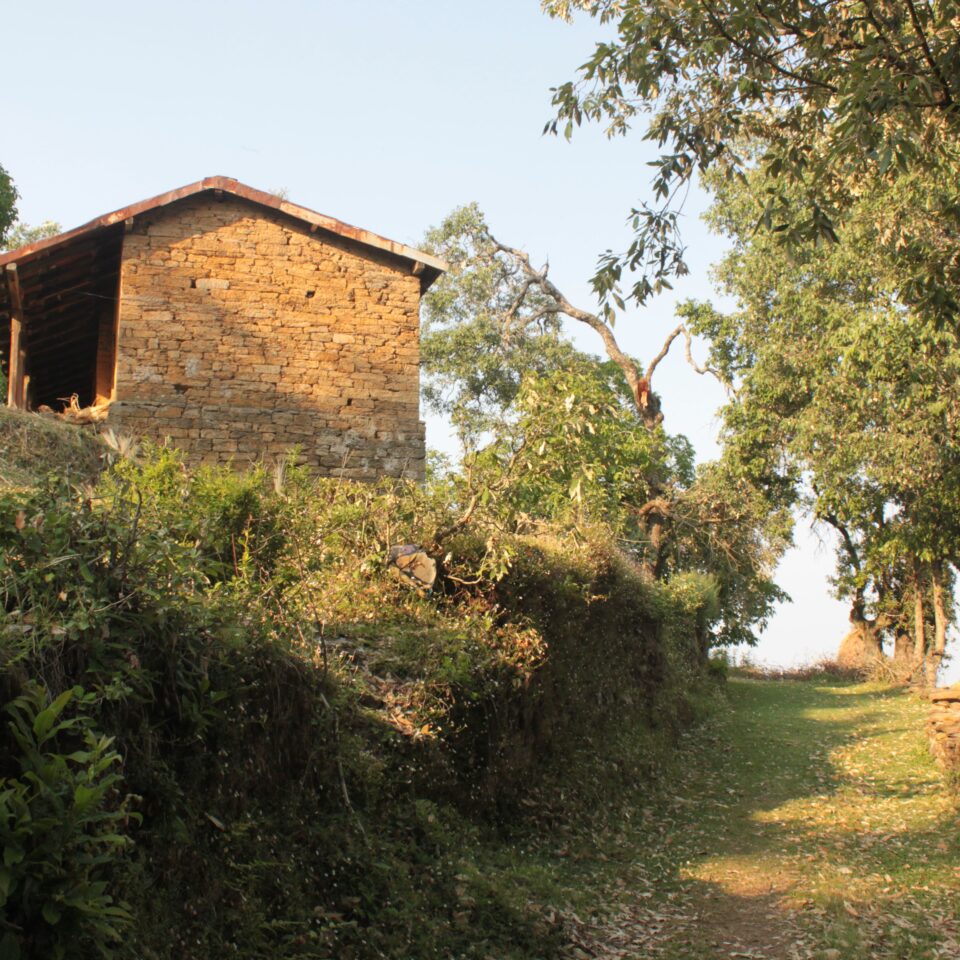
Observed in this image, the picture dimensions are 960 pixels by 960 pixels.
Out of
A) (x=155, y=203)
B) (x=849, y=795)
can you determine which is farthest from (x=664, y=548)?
(x=155, y=203)

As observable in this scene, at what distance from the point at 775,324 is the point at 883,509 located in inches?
220

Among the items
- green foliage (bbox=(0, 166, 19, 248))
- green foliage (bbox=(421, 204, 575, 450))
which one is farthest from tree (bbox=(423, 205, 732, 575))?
green foliage (bbox=(0, 166, 19, 248))

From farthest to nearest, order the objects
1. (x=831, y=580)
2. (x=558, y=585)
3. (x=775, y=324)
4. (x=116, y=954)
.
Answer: (x=831, y=580) < (x=775, y=324) < (x=558, y=585) < (x=116, y=954)

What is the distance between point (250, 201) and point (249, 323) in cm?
194

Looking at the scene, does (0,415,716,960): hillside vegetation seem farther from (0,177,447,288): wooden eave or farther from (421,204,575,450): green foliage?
(421,204,575,450): green foliage

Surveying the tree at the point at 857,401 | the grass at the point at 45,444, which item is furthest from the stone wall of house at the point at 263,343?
the tree at the point at 857,401

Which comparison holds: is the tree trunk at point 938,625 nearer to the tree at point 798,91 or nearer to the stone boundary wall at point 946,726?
the stone boundary wall at point 946,726

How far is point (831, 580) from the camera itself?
31.3 metres

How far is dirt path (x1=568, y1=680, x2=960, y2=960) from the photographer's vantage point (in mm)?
7949

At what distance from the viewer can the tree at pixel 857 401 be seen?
59.3 ft

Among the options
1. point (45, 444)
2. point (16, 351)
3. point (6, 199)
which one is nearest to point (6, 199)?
point (6, 199)

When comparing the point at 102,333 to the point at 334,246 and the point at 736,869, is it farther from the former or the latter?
the point at 736,869

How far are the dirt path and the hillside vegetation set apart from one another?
2.90 feet

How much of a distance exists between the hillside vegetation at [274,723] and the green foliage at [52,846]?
0.04 feet
